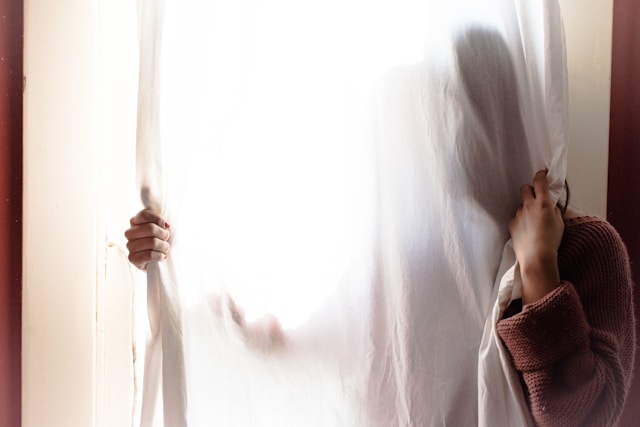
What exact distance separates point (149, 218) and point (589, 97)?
0.76m

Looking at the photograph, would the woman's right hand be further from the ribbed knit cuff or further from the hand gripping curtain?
the ribbed knit cuff

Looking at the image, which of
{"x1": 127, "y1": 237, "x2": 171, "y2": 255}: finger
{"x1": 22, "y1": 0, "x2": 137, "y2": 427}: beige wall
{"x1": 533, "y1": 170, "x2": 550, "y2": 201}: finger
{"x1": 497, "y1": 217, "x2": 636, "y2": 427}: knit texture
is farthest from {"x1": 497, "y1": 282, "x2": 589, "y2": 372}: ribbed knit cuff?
{"x1": 22, "y1": 0, "x2": 137, "y2": 427}: beige wall

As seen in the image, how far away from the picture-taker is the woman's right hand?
77cm

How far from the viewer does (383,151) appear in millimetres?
785

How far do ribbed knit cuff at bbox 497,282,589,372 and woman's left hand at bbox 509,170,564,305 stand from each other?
0.7 inches

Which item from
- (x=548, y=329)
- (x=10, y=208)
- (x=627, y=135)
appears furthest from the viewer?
(x=627, y=135)

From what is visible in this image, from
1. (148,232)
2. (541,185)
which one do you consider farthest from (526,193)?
(148,232)

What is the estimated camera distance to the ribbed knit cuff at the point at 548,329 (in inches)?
28.0

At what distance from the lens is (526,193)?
2.55 ft

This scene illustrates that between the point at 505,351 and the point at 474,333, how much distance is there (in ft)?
0.19

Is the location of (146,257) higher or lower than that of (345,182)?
lower

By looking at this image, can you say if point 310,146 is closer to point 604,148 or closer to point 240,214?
point 240,214

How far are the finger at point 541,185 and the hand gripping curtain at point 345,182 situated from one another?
0.05 feet

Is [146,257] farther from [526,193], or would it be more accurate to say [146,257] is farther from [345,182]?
[526,193]
